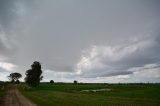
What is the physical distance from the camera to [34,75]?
101 m

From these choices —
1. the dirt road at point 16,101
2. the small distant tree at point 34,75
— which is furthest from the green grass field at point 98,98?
the small distant tree at point 34,75

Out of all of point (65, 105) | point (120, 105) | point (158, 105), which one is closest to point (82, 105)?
point (65, 105)

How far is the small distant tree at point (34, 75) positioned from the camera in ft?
332

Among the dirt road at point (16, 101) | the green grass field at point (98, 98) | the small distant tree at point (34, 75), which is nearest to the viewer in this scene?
the green grass field at point (98, 98)

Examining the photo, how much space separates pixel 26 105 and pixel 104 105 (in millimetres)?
10846

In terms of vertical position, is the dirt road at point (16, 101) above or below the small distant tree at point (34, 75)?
below

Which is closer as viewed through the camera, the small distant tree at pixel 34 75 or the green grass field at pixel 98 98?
the green grass field at pixel 98 98

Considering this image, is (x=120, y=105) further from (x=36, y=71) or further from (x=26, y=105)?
(x=36, y=71)

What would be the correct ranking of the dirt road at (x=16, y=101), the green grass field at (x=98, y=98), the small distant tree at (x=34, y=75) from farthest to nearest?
the small distant tree at (x=34, y=75) → the dirt road at (x=16, y=101) → the green grass field at (x=98, y=98)

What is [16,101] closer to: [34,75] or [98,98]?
[98,98]

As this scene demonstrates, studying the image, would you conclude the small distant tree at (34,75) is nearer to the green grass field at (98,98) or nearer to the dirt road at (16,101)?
the green grass field at (98,98)

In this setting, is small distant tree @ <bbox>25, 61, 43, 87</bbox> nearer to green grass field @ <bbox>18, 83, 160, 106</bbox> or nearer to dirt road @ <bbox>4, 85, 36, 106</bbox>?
green grass field @ <bbox>18, 83, 160, 106</bbox>

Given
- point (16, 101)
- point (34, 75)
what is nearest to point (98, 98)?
point (16, 101)

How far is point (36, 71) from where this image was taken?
102 m
